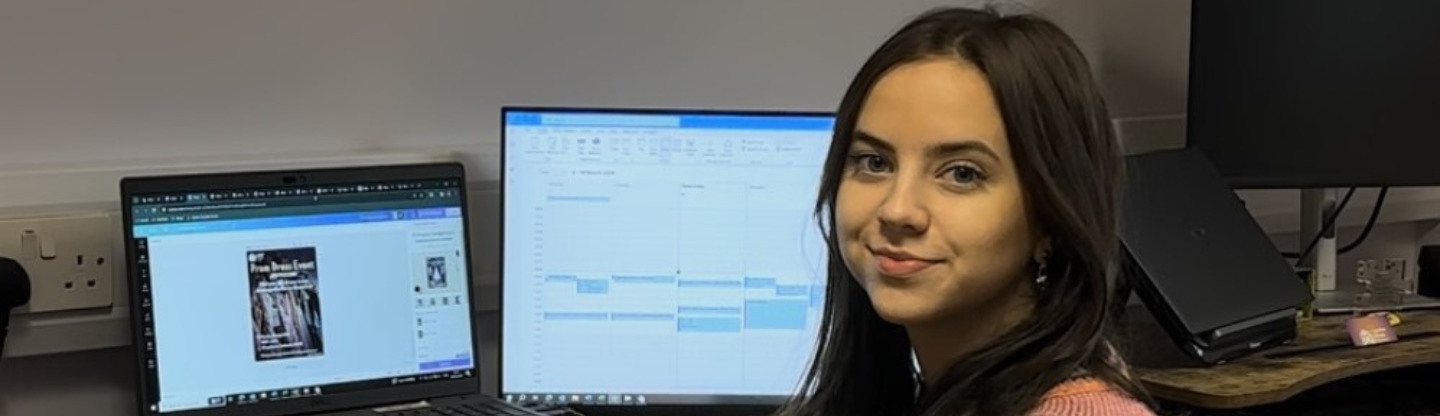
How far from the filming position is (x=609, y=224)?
1.68 meters

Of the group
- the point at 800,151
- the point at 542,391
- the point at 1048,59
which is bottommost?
the point at 542,391

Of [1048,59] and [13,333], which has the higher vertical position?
[1048,59]

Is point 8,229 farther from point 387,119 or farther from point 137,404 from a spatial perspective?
point 387,119

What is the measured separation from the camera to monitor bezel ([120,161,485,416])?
150 centimetres

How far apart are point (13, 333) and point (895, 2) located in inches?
39.4

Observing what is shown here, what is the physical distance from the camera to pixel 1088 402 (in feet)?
3.63

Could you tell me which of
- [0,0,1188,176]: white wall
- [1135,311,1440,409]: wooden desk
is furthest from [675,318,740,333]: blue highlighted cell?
[1135,311,1440,409]: wooden desk

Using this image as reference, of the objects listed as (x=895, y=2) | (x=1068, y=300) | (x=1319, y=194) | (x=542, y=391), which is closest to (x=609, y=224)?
(x=542, y=391)

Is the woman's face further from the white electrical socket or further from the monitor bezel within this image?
the white electrical socket

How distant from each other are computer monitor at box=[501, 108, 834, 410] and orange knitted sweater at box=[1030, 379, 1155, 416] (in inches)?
22.7

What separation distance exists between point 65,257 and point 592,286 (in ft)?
1.59

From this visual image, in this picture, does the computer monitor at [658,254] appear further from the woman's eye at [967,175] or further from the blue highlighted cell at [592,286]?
the woman's eye at [967,175]

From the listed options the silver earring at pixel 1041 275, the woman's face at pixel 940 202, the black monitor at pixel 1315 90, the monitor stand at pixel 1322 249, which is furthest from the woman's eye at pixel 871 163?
the monitor stand at pixel 1322 249

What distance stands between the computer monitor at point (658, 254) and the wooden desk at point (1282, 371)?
350 millimetres
